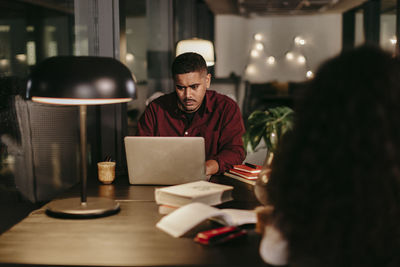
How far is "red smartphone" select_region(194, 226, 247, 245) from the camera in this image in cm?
103

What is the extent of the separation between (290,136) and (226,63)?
9.86 meters

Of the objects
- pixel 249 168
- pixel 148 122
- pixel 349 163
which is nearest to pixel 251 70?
pixel 148 122

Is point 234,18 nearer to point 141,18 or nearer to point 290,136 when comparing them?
point 141,18

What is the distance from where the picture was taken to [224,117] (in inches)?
97.0

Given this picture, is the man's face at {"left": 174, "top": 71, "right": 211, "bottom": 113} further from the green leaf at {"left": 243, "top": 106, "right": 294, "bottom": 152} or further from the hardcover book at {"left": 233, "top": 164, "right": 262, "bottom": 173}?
the green leaf at {"left": 243, "top": 106, "right": 294, "bottom": 152}

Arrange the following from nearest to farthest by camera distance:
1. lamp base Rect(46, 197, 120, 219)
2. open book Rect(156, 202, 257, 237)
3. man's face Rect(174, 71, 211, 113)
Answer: open book Rect(156, 202, 257, 237)
lamp base Rect(46, 197, 120, 219)
man's face Rect(174, 71, 211, 113)

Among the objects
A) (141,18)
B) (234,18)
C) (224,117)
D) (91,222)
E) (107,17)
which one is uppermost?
A: (234,18)

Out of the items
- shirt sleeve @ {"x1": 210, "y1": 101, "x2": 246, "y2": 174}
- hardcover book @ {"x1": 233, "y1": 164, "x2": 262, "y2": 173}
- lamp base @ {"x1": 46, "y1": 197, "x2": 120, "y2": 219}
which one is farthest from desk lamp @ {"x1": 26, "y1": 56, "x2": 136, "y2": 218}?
shirt sleeve @ {"x1": 210, "y1": 101, "x2": 246, "y2": 174}

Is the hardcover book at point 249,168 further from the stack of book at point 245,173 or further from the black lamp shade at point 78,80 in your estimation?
the black lamp shade at point 78,80

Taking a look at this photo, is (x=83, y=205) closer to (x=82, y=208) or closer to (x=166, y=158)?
(x=82, y=208)

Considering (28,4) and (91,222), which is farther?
(28,4)

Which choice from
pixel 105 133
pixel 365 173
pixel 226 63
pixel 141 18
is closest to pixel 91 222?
pixel 365 173

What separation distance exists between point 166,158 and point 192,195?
1.20 ft

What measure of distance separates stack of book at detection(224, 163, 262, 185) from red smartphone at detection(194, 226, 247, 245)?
677 millimetres
